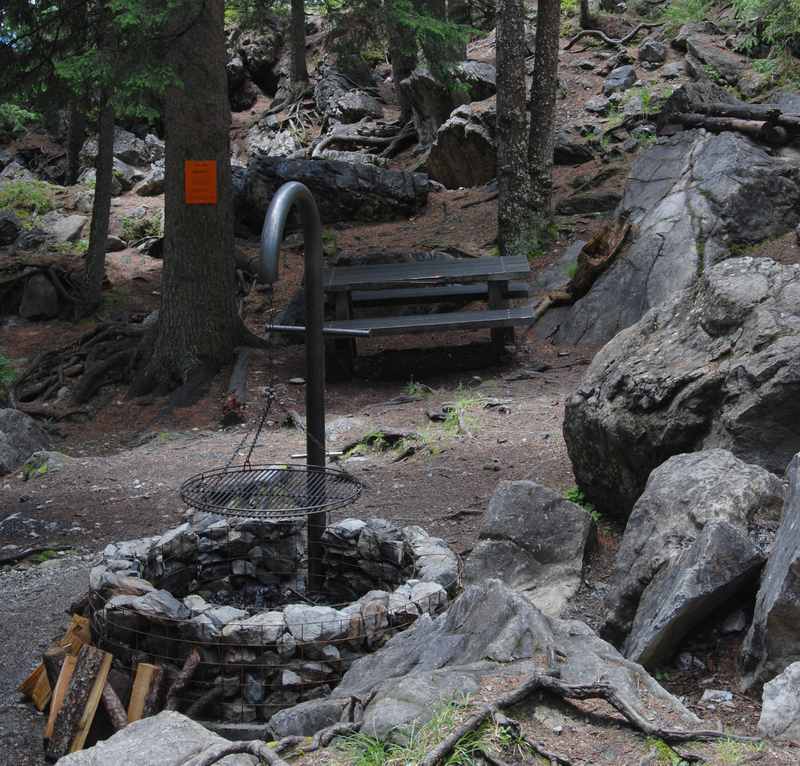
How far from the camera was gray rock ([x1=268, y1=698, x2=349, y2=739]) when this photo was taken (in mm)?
3227

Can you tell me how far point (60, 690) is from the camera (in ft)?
14.4

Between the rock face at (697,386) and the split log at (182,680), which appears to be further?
the rock face at (697,386)

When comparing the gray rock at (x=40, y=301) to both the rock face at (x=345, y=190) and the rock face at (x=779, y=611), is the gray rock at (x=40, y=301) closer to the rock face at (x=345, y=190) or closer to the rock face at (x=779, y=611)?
the rock face at (x=345, y=190)

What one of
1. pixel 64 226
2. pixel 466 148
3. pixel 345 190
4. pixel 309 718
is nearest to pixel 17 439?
pixel 309 718

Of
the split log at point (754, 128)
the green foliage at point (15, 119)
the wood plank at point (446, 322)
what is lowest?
the wood plank at point (446, 322)

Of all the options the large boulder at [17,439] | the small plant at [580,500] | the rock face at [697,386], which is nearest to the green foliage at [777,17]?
the rock face at [697,386]

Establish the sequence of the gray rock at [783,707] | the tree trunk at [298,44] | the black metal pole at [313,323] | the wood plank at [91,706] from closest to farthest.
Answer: the gray rock at [783,707]
the wood plank at [91,706]
the black metal pole at [313,323]
the tree trunk at [298,44]

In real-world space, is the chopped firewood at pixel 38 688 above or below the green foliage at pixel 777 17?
below

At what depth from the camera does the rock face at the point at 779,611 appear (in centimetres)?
324

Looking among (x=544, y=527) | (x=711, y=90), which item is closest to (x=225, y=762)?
(x=544, y=527)

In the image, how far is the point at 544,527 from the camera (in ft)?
17.6

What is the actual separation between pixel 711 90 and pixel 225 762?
13643 mm

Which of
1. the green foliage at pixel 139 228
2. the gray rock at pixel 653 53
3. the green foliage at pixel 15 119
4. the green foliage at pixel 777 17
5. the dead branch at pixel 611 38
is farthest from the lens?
the dead branch at pixel 611 38

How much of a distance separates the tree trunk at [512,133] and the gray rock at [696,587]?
10245 mm
